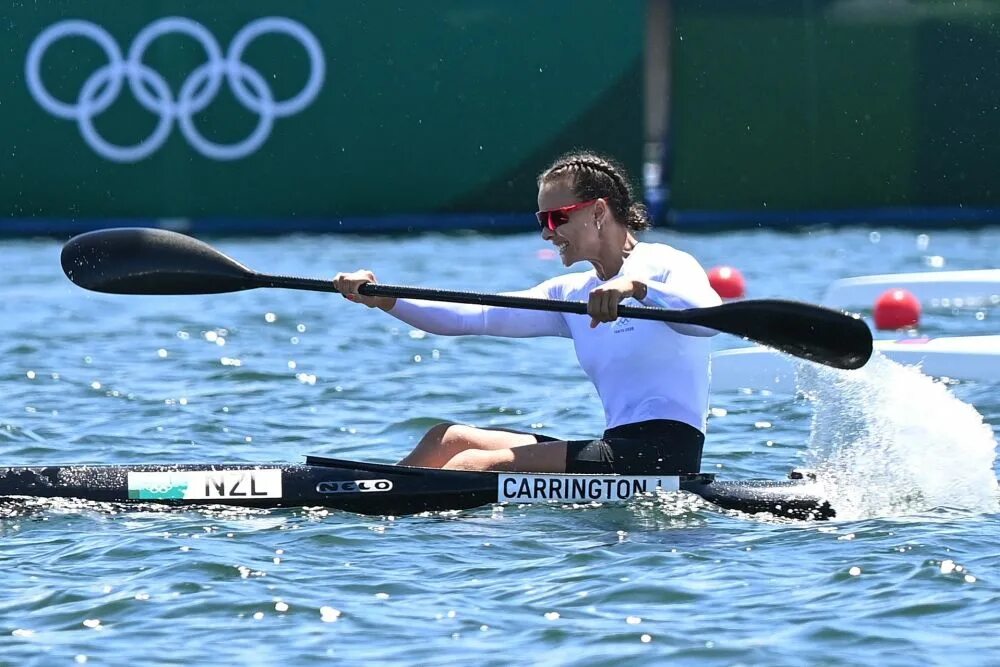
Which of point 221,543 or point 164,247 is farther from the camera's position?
point 164,247

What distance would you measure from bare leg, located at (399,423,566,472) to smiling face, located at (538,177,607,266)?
65 centimetres

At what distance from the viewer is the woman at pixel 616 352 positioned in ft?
18.7

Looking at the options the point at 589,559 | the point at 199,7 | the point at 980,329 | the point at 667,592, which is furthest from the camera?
the point at 199,7

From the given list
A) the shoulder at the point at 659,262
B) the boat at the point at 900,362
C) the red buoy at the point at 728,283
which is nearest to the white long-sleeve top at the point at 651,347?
the shoulder at the point at 659,262

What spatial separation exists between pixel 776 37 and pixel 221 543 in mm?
11332

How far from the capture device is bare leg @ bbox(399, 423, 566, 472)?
5.81 m

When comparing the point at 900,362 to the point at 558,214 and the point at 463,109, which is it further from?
the point at 463,109

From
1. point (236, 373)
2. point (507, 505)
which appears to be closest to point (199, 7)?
point (236, 373)

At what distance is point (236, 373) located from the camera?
9.55 m

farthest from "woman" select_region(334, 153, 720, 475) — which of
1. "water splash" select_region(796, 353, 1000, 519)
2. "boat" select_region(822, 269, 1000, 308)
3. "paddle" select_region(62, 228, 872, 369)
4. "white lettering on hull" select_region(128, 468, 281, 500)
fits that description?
"boat" select_region(822, 269, 1000, 308)

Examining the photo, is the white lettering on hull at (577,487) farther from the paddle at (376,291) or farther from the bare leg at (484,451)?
the paddle at (376,291)

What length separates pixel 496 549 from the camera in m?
5.37

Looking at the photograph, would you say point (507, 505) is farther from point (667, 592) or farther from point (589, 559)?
point (667, 592)

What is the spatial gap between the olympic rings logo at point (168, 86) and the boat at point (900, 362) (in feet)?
24.6
